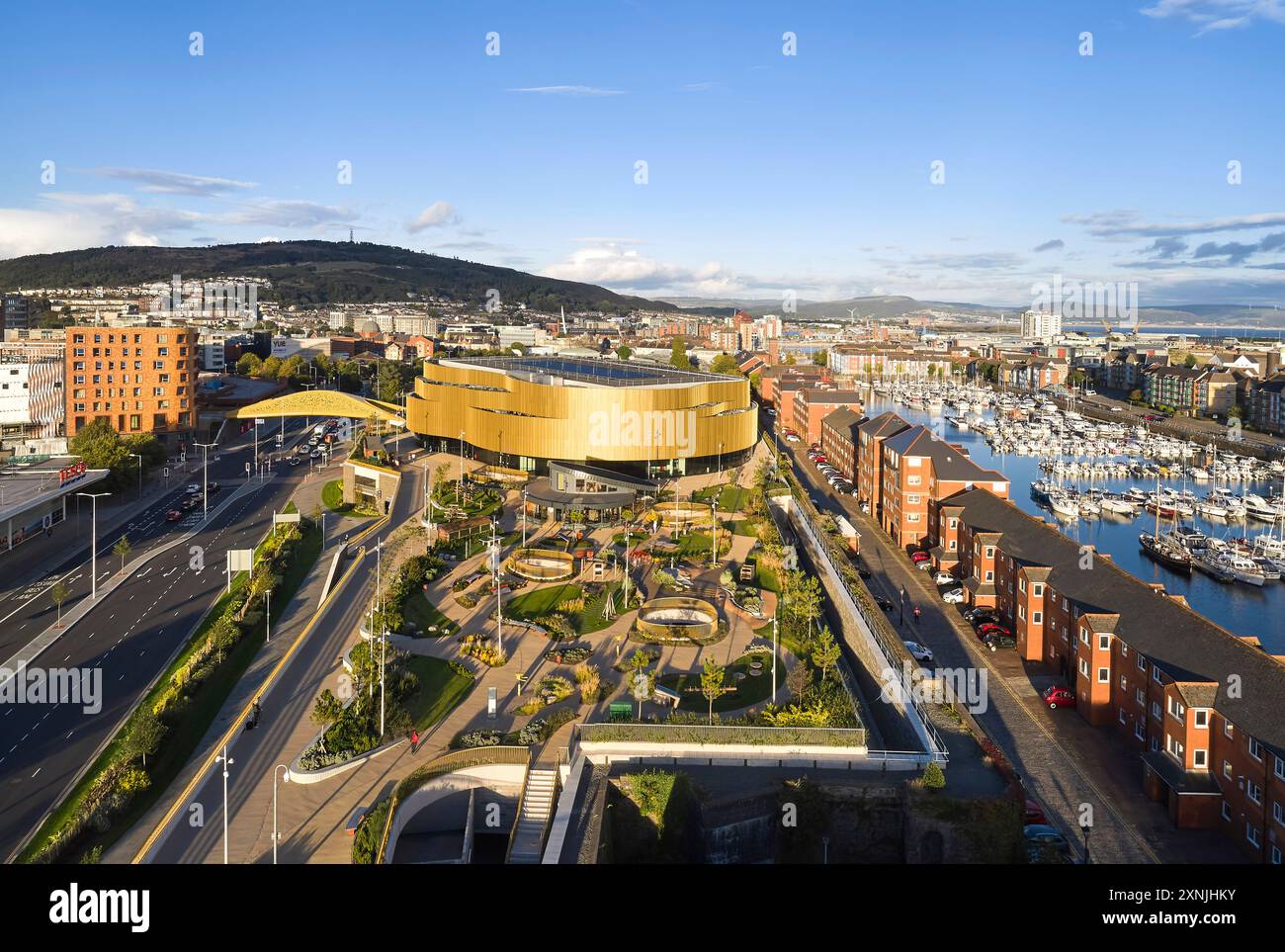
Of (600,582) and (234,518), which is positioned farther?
(234,518)

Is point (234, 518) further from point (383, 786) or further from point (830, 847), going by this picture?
point (830, 847)

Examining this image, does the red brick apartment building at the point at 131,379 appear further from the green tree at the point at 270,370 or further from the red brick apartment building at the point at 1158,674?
the red brick apartment building at the point at 1158,674

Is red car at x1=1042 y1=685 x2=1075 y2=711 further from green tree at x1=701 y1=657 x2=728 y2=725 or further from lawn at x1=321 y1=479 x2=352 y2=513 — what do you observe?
lawn at x1=321 y1=479 x2=352 y2=513

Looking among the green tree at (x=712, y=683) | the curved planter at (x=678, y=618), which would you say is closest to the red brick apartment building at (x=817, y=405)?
the curved planter at (x=678, y=618)

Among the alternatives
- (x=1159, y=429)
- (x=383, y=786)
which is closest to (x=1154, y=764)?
(x=383, y=786)

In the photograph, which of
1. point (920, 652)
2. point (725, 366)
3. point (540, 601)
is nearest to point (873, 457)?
point (920, 652)

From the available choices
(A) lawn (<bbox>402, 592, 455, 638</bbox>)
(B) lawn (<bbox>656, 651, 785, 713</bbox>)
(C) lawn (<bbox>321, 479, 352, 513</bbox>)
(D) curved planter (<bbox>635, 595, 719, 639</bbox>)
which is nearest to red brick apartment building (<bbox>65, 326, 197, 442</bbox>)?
(C) lawn (<bbox>321, 479, 352, 513</bbox>)

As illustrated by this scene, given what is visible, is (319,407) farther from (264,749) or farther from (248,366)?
(264,749)
